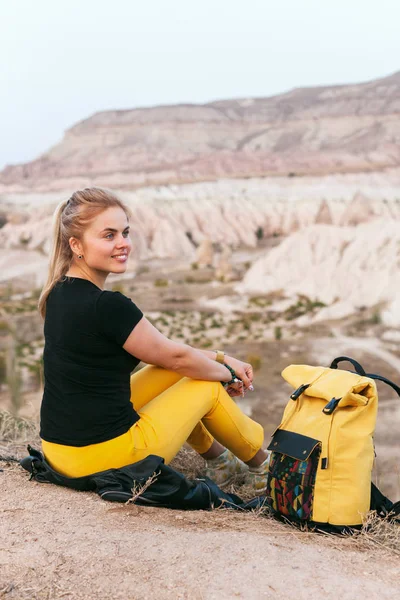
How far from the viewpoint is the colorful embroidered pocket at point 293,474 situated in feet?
8.46

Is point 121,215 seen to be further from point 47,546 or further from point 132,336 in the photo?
point 47,546

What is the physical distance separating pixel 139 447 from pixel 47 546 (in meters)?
0.52

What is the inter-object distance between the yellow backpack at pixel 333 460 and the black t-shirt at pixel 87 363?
2.12ft

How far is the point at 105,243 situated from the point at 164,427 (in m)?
0.74

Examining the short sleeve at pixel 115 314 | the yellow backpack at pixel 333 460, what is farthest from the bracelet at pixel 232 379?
the short sleeve at pixel 115 314

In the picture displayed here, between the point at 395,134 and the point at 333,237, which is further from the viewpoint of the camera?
the point at 395,134

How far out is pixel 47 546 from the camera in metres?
2.24

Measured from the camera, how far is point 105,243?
2668mm

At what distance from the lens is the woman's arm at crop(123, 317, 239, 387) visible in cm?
250

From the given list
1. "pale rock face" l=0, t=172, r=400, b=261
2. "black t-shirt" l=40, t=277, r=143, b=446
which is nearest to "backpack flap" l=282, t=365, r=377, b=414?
"black t-shirt" l=40, t=277, r=143, b=446

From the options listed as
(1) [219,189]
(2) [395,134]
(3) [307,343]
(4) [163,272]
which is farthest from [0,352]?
(2) [395,134]

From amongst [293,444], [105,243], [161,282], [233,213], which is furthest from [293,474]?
[233,213]

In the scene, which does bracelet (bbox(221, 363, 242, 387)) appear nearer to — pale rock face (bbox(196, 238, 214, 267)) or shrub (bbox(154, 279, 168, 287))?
shrub (bbox(154, 279, 168, 287))

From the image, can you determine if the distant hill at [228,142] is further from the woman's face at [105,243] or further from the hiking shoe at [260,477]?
the woman's face at [105,243]
